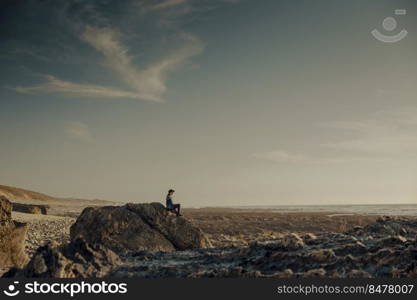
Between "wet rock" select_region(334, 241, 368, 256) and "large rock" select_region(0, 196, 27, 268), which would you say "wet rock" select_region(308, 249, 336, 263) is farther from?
"large rock" select_region(0, 196, 27, 268)

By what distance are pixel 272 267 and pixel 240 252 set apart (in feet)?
6.11

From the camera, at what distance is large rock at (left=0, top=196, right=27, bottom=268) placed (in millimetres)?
17703

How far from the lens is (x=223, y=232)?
129 ft

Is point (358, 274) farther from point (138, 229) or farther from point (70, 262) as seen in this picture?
point (138, 229)

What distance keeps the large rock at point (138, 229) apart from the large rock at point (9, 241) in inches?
114

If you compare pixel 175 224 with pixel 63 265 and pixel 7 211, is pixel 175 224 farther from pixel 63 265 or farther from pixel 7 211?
pixel 63 265

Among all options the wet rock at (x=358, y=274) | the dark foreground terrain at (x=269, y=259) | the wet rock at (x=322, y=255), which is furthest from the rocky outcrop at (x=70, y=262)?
the wet rock at (x=358, y=274)

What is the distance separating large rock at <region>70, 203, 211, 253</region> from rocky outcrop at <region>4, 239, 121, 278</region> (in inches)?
246

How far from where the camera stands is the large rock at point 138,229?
1969cm

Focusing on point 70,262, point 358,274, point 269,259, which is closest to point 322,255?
point 358,274

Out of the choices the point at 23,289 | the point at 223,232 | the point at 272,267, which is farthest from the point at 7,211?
the point at 223,232

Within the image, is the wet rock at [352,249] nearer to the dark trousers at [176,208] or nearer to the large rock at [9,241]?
the dark trousers at [176,208]

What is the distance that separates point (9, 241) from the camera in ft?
59.0

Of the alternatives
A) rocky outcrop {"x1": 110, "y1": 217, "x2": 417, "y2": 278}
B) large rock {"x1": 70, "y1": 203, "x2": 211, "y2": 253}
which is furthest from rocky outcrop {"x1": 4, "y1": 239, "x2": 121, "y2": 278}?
large rock {"x1": 70, "y1": 203, "x2": 211, "y2": 253}
